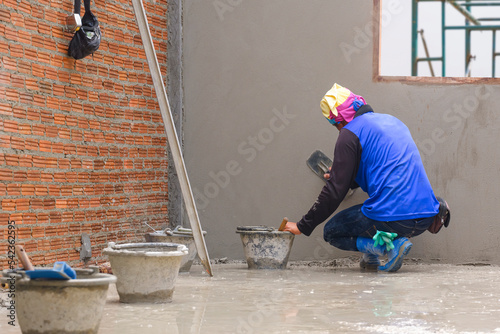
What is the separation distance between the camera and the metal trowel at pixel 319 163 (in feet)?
18.8

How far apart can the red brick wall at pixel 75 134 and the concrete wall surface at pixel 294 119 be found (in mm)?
399

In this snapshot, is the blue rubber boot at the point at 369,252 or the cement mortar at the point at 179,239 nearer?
the cement mortar at the point at 179,239

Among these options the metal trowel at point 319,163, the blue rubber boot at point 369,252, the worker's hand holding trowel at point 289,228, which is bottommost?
the blue rubber boot at point 369,252

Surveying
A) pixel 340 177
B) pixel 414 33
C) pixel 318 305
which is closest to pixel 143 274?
pixel 318 305

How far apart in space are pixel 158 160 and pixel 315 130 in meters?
1.33

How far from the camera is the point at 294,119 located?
583cm

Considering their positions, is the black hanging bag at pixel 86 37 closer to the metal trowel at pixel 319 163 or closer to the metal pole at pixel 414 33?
the metal trowel at pixel 319 163

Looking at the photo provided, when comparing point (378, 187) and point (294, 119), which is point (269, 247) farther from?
point (294, 119)

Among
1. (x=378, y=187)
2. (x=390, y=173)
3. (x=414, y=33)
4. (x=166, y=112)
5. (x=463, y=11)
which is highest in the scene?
(x=463, y=11)

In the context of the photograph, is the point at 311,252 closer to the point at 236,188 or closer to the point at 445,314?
the point at 236,188

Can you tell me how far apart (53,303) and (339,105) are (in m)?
3.10

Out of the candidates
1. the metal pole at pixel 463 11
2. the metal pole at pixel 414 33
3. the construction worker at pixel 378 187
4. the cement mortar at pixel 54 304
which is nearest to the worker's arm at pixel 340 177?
the construction worker at pixel 378 187

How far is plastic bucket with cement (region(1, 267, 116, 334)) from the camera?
2.62 m

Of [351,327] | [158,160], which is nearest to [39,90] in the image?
[158,160]
